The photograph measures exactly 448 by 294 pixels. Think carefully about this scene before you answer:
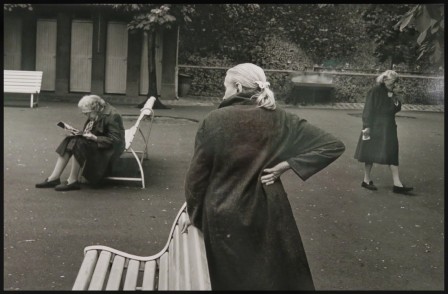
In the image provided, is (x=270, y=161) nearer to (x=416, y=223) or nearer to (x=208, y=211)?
(x=208, y=211)

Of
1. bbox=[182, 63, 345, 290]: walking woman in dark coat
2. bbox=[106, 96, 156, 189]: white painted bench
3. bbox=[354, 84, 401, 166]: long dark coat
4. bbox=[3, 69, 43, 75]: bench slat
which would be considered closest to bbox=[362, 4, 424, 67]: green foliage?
bbox=[354, 84, 401, 166]: long dark coat

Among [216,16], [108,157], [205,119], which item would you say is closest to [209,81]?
[216,16]

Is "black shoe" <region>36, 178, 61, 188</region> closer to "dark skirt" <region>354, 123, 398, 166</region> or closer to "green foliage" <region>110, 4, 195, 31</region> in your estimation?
"green foliage" <region>110, 4, 195, 31</region>

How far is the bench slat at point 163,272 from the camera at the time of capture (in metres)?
3.34

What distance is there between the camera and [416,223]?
435 cm

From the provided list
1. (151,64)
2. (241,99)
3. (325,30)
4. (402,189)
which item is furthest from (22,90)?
(402,189)

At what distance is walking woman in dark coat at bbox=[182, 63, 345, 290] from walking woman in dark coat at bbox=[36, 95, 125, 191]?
1021 mm

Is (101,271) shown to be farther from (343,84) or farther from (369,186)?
→ (369,186)

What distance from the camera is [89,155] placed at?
14.6 feet

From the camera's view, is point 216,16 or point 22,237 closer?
point 216,16

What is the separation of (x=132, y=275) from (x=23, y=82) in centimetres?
110

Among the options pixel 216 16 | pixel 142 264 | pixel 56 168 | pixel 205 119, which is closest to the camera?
pixel 205 119

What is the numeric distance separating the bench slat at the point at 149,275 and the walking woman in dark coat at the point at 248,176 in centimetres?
32

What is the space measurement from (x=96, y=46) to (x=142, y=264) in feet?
3.44
